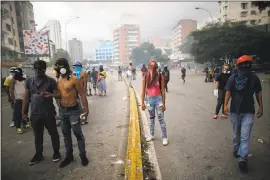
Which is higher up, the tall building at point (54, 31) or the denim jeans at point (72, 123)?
the tall building at point (54, 31)

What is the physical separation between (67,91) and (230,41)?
33245mm

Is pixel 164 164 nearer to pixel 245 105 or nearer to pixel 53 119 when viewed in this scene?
pixel 245 105

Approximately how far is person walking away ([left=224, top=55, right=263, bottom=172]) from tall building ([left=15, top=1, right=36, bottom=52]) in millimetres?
59199

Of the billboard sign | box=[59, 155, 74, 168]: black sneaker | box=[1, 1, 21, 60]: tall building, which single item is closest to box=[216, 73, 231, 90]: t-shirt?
box=[59, 155, 74, 168]: black sneaker

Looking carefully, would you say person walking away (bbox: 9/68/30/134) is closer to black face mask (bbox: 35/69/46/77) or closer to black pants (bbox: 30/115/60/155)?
black pants (bbox: 30/115/60/155)

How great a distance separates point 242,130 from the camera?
3742 millimetres

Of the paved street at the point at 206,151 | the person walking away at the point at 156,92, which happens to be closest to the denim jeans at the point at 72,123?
the paved street at the point at 206,151

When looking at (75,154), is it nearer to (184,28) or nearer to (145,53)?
(145,53)

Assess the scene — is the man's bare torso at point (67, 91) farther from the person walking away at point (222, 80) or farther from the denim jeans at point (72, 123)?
the person walking away at point (222, 80)

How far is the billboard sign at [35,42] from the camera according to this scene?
27.1m

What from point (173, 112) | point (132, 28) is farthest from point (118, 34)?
point (173, 112)

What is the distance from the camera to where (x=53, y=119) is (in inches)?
168

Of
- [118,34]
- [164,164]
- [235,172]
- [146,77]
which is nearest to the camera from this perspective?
[235,172]

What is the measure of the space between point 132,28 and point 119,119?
156308mm
